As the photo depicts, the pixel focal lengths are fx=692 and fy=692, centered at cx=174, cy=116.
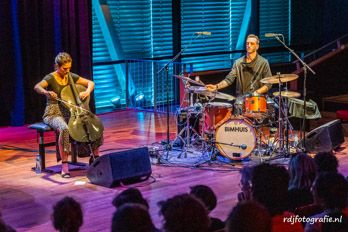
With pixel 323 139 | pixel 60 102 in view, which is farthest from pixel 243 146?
pixel 60 102

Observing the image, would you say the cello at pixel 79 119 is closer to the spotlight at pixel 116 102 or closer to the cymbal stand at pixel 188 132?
the cymbal stand at pixel 188 132

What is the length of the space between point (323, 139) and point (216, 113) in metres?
1.56

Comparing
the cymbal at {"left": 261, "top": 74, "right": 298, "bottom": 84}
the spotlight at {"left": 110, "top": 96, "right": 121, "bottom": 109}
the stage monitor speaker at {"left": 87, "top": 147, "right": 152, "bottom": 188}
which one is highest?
the cymbal at {"left": 261, "top": 74, "right": 298, "bottom": 84}

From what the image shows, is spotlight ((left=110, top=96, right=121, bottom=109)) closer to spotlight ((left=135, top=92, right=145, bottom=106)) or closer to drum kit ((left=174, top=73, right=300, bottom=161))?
spotlight ((left=135, top=92, right=145, bottom=106))

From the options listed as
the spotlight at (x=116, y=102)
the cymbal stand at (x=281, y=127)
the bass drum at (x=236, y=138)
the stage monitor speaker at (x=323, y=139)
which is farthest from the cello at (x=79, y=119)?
the spotlight at (x=116, y=102)

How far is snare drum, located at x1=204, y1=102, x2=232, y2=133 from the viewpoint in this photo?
8.75 meters

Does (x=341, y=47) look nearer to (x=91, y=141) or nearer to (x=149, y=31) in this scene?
(x=149, y=31)

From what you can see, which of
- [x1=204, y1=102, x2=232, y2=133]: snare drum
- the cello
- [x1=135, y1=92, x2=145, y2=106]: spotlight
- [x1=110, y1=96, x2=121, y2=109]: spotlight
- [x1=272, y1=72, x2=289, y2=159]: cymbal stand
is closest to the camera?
the cello

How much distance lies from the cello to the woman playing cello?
2.5 inches

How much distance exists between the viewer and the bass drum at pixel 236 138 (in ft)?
28.2

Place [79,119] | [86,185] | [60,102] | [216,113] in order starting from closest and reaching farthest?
[86,185] < [79,119] < [60,102] < [216,113]

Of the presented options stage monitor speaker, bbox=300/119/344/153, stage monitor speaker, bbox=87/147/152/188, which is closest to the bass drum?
stage monitor speaker, bbox=300/119/344/153

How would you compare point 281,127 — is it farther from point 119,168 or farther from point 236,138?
point 119,168

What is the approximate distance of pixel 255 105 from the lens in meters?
8.66
